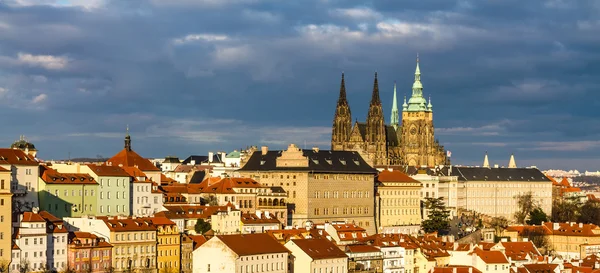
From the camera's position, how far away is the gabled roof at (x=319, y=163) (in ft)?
454

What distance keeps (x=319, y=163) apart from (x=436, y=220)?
17000 millimetres

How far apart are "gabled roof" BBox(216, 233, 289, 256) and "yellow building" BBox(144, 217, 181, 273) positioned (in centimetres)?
506

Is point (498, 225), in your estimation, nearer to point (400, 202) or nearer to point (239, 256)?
point (400, 202)

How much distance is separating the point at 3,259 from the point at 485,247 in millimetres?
49657

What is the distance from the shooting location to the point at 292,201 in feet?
444

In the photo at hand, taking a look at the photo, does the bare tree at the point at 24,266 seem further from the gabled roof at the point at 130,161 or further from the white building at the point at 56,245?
the gabled roof at the point at 130,161

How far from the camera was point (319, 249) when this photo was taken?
102250 mm

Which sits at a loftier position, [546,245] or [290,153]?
[290,153]

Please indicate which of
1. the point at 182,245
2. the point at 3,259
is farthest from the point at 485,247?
the point at 3,259

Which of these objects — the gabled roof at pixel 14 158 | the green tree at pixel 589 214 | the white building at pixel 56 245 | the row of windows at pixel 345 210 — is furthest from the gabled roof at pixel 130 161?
the green tree at pixel 589 214

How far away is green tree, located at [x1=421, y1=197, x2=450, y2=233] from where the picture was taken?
477ft

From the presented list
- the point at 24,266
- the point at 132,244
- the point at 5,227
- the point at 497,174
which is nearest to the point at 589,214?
the point at 497,174

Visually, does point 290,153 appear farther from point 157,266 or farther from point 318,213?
point 157,266

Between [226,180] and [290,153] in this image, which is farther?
[290,153]
